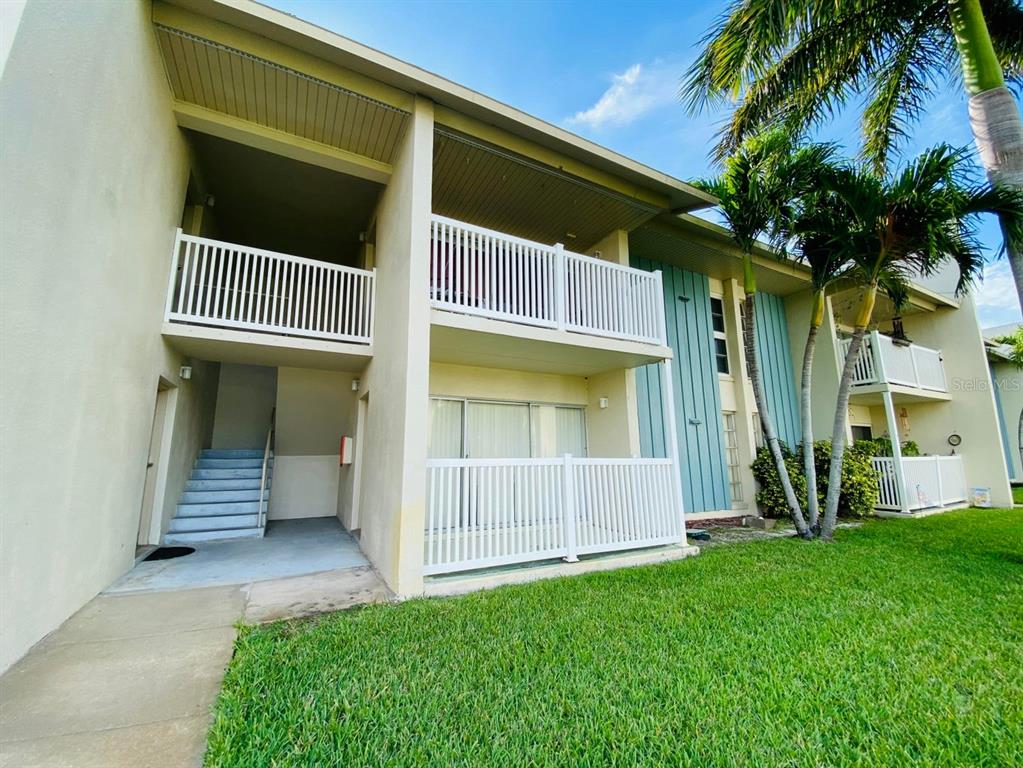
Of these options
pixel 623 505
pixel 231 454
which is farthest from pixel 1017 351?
pixel 231 454

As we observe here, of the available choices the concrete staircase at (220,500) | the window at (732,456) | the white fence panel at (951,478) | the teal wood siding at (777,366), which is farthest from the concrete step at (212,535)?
the white fence panel at (951,478)

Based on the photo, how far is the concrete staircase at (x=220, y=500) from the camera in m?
6.70

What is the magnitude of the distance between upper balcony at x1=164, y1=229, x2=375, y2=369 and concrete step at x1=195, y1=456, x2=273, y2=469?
2.46 metres

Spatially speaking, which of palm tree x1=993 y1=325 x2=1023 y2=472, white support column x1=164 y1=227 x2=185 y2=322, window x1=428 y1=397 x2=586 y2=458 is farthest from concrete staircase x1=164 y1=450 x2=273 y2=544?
palm tree x1=993 y1=325 x2=1023 y2=472

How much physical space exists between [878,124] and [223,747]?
39.1 ft

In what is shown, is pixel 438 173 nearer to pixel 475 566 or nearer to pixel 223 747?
pixel 475 566

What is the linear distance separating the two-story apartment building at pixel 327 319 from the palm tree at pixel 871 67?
6.31ft

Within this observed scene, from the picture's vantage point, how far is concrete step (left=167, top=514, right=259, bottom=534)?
21.7 feet

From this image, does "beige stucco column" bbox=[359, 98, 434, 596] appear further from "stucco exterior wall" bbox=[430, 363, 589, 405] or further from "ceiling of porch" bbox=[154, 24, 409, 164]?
"stucco exterior wall" bbox=[430, 363, 589, 405]

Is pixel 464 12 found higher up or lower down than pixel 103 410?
higher up

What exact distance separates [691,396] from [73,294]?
999cm

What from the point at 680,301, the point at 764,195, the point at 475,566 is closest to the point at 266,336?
the point at 475,566

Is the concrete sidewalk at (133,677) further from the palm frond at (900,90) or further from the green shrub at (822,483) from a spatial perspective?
the palm frond at (900,90)

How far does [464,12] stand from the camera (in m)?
7.31
